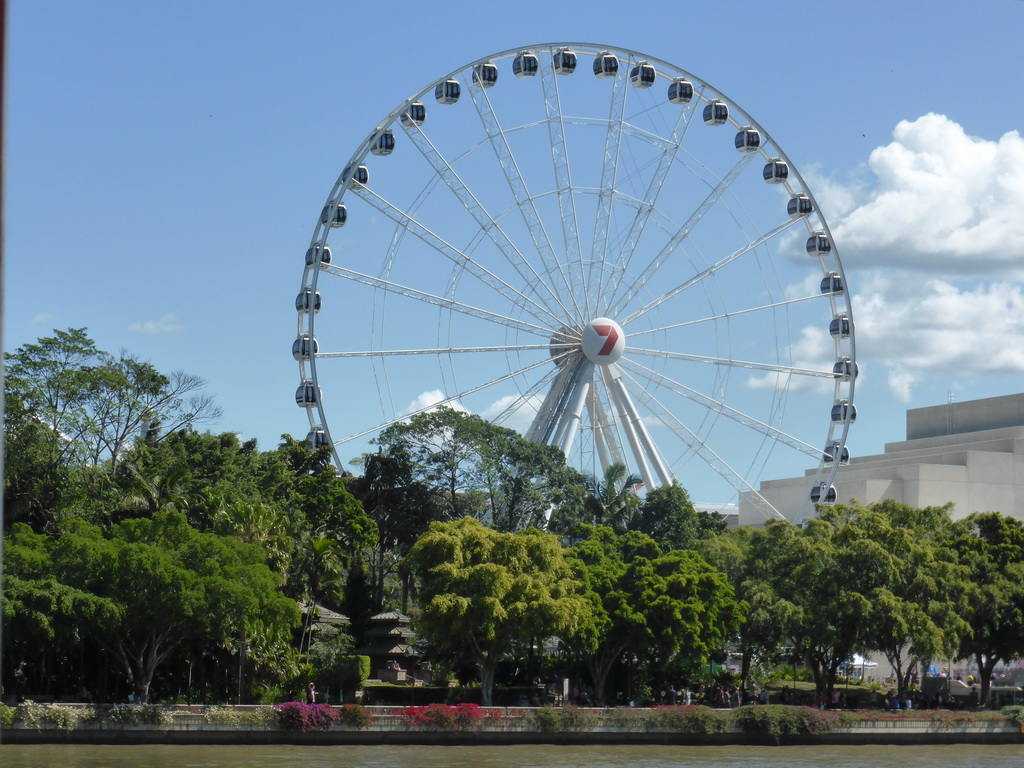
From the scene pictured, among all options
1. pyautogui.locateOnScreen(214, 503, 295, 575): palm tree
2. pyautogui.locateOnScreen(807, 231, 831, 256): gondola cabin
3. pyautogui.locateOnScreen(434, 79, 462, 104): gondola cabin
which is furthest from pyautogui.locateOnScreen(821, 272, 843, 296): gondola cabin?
pyautogui.locateOnScreen(214, 503, 295, 575): palm tree

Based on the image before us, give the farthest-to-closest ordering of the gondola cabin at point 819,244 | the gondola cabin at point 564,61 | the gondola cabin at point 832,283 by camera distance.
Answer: the gondola cabin at point 832,283 < the gondola cabin at point 819,244 < the gondola cabin at point 564,61

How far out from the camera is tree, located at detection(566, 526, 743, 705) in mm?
45312

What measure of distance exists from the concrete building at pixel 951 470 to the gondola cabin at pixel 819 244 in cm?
2340

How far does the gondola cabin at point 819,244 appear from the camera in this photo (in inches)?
2205

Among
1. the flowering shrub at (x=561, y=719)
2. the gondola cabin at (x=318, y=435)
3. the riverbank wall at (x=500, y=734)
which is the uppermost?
the gondola cabin at (x=318, y=435)

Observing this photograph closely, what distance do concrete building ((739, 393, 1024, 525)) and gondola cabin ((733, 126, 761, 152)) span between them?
90.7 ft

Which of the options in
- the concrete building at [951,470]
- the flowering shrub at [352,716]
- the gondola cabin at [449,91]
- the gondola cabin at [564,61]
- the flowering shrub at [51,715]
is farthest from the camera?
the concrete building at [951,470]

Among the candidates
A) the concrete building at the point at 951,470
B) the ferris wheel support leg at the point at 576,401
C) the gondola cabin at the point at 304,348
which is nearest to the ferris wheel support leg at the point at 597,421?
the ferris wheel support leg at the point at 576,401

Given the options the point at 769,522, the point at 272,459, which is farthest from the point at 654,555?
the point at 272,459

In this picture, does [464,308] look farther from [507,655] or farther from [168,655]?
[168,655]

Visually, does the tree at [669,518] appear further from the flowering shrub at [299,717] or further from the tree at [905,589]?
the flowering shrub at [299,717]

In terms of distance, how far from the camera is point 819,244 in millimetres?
56031

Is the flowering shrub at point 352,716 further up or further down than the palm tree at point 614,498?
further down

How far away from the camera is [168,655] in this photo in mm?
42594
